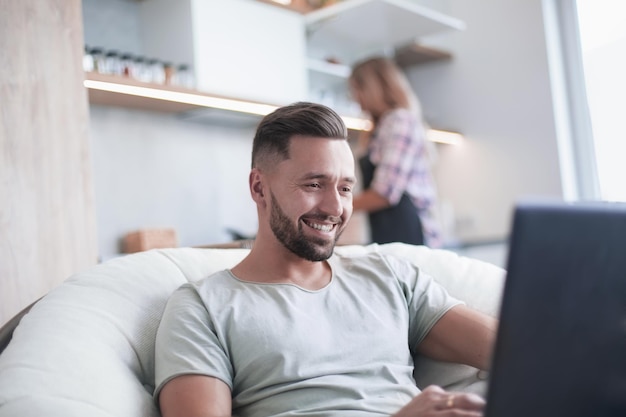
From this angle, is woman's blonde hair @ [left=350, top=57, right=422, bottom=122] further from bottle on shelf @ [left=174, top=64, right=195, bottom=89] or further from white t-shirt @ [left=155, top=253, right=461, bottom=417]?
white t-shirt @ [left=155, top=253, right=461, bottom=417]

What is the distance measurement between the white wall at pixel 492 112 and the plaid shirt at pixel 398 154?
3.87 ft

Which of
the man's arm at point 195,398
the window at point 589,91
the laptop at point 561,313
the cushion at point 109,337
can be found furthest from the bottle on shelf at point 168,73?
the laptop at point 561,313

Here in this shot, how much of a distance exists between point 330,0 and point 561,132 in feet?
5.02

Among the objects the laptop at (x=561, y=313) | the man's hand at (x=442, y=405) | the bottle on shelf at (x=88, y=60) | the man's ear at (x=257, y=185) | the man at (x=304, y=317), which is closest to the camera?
the laptop at (x=561, y=313)

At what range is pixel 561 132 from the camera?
4.26m

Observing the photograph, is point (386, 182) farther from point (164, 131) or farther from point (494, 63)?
point (494, 63)

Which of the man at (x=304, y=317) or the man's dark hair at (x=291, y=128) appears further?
the man's dark hair at (x=291, y=128)

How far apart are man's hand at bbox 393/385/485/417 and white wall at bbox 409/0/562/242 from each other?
3.30 m

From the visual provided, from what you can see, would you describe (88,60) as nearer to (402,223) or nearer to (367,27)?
(402,223)

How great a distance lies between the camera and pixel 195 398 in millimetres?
1198

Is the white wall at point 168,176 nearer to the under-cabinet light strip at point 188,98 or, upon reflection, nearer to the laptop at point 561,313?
the under-cabinet light strip at point 188,98

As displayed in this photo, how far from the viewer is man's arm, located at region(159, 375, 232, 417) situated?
3.88 feet

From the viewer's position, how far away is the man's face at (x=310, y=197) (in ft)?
4.99

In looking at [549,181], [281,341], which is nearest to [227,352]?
[281,341]
